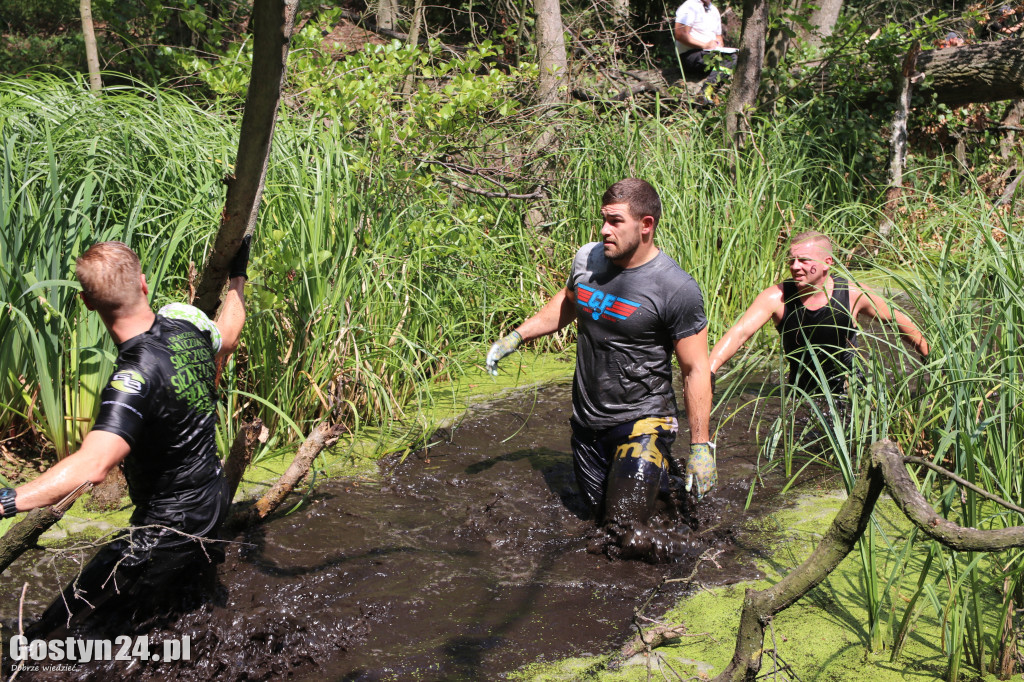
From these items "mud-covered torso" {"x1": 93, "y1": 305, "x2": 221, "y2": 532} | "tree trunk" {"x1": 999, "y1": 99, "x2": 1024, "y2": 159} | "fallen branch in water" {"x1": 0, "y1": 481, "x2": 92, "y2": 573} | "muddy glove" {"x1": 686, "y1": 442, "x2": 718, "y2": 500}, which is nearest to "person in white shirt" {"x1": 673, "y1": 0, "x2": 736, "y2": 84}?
"tree trunk" {"x1": 999, "y1": 99, "x2": 1024, "y2": 159}

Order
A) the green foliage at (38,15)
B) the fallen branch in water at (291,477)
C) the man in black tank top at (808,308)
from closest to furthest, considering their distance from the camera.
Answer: the fallen branch in water at (291,477)
the man in black tank top at (808,308)
the green foliage at (38,15)

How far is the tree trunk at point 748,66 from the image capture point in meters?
7.85

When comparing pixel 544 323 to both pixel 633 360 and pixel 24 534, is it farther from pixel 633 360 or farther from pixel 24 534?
pixel 24 534

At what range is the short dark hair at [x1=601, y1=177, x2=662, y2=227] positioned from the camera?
154 inches

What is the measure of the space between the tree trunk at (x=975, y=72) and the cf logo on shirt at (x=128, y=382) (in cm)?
824

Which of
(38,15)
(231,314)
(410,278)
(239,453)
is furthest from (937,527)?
(38,15)

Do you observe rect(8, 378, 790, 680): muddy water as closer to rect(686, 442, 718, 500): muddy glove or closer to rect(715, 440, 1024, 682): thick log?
rect(686, 442, 718, 500): muddy glove

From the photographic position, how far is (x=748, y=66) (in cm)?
786

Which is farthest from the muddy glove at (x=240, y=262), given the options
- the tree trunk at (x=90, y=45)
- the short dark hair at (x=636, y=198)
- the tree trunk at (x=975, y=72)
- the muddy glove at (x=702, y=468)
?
the tree trunk at (x=975, y=72)

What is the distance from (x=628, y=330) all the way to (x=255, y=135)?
6.56ft

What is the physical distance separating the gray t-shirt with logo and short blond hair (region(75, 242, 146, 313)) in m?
2.06

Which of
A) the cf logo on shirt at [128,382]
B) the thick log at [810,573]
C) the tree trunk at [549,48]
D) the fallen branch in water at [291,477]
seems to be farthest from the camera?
the tree trunk at [549,48]

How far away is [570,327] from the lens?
699cm

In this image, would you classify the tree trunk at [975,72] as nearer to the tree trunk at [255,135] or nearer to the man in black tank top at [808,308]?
the man in black tank top at [808,308]
